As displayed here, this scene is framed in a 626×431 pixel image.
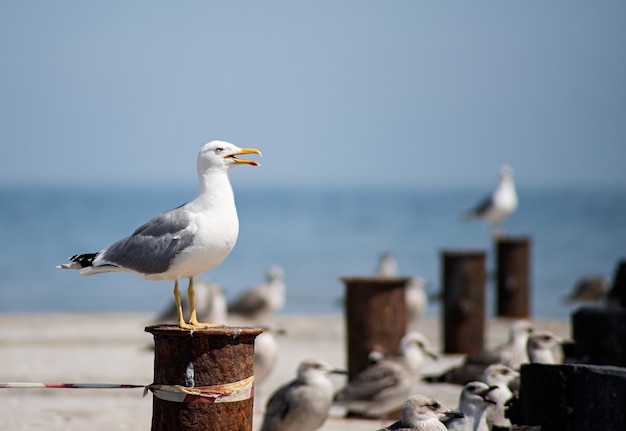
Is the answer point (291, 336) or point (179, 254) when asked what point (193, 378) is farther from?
point (291, 336)

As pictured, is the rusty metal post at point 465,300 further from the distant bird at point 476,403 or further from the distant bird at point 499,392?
the distant bird at point 476,403

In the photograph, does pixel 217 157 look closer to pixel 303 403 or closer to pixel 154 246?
pixel 154 246

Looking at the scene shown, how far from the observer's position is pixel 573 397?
5.96 m

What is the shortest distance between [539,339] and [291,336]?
6.61 m

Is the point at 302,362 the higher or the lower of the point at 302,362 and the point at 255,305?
the lower

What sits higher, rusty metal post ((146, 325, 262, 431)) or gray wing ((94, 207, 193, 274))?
gray wing ((94, 207, 193, 274))

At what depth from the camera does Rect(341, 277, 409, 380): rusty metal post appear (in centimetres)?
1038

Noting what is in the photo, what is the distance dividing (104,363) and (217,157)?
25.8 ft

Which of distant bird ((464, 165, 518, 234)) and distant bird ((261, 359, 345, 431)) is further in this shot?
distant bird ((464, 165, 518, 234))

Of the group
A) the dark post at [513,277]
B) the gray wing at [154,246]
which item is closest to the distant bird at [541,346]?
the gray wing at [154,246]

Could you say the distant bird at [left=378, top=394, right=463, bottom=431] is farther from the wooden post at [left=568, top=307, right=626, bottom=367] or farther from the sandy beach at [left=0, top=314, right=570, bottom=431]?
the sandy beach at [left=0, top=314, right=570, bottom=431]

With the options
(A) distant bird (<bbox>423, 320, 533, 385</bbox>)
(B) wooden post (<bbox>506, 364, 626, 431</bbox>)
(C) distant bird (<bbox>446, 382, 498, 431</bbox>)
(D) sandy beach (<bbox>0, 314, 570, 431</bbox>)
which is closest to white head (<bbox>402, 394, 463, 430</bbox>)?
(B) wooden post (<bbox>506, 364, 626, 431</bbox>)

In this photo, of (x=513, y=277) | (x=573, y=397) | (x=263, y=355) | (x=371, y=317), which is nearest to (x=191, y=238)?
(x=573, y=397)

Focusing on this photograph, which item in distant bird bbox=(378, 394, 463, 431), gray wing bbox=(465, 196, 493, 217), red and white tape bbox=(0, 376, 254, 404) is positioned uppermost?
gray wing bbox=(465, 196, 493, 217)
